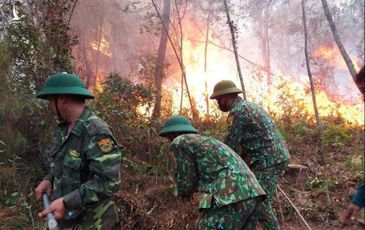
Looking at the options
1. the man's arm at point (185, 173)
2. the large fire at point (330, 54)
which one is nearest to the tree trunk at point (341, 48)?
the man's arm at point (185, 173)

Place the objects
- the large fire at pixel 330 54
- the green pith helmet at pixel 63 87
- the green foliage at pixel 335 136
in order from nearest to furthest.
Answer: the green pith helmet at pixel 63 87 < the green foliage at pixel 335 136 < the large fire at pixel 330 54

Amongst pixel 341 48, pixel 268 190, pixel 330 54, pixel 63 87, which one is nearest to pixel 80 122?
pixel 63 87

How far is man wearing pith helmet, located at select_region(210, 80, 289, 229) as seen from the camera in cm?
400

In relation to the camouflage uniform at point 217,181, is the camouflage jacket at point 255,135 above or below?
above

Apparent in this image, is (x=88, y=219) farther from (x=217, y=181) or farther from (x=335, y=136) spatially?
(x=335, y=136)

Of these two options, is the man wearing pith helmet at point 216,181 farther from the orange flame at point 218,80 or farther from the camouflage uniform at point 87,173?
the orange flame at point 218,80

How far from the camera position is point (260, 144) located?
13.3ft

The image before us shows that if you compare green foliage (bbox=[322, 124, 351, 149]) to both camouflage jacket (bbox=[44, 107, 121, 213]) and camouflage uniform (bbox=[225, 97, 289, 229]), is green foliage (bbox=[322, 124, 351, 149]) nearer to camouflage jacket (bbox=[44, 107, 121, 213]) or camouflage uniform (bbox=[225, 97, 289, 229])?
camouflage uniform (bbox=[225, 97, 289, 229])

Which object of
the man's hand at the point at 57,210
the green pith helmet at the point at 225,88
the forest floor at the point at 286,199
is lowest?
the forest floor at the point at 286,199

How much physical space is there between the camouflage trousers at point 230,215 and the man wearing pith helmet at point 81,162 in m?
0.68

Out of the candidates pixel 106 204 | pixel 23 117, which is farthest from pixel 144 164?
pixel 106 204

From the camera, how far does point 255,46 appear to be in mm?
30516

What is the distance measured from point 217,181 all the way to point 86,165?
92 cm

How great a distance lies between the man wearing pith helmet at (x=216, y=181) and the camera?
108 inches
